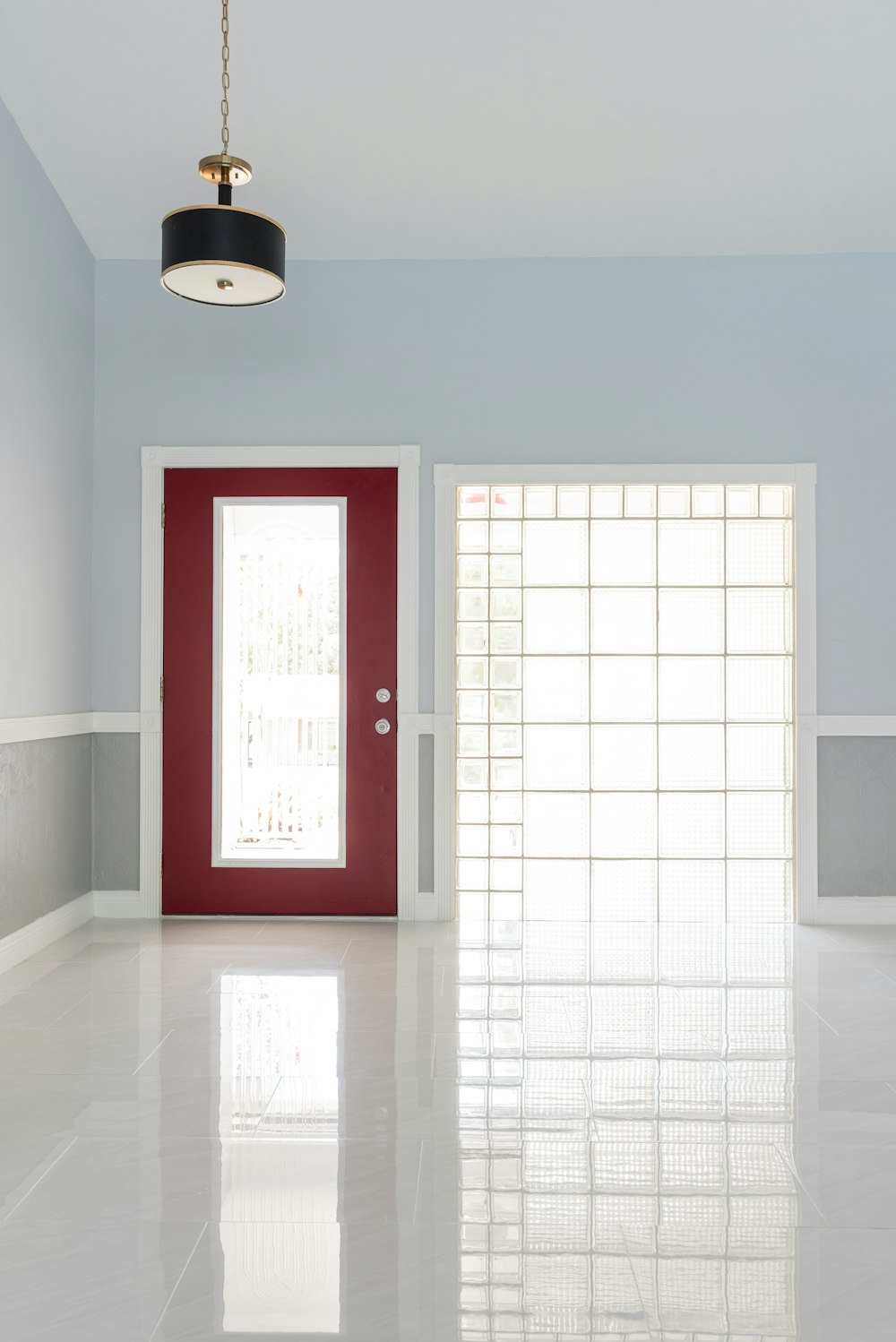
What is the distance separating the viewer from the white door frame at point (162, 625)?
4965 millimetres

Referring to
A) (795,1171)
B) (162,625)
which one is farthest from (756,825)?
(795,1171)

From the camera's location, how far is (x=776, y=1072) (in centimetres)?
300

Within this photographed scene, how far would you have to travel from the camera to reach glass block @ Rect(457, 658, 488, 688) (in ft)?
20.3

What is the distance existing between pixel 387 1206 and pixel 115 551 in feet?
11.7

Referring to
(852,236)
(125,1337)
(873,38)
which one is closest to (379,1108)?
(125,1337)

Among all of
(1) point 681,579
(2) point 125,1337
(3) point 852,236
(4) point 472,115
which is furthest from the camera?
(1) point 681,579

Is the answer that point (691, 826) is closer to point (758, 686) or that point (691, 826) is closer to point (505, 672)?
point (758, 686)

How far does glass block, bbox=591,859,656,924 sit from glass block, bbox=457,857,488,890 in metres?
0.57

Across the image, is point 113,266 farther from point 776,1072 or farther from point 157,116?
point 776,1072

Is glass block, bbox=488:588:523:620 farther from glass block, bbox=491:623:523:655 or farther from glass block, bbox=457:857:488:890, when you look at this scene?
glass block, bbox=457:857:488:890

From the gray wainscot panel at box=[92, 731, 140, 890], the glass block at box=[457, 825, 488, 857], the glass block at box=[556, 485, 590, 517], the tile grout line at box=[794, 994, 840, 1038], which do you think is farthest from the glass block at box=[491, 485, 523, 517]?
the tile grout line at box=[794, 994, 840, 1038]

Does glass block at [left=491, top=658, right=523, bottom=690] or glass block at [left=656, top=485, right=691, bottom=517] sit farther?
glass block at [left=491, top=658, right=523, bottom=690]

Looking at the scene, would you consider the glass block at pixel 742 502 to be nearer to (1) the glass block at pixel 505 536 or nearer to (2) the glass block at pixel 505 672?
(1) the glass block at pixel 505 536

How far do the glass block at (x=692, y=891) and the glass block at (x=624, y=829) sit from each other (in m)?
0.23
